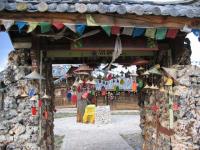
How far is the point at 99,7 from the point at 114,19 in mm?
408

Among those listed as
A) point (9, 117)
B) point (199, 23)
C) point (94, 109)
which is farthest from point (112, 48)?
point (94, 109)

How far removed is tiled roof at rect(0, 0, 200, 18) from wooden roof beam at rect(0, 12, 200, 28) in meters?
0.17

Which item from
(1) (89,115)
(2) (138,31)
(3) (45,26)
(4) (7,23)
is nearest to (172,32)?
(2) (138,31)

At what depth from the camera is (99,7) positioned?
20.2 feet

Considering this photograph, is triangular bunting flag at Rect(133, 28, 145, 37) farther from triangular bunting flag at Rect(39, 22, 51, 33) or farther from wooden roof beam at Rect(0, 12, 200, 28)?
triangular bunting flag at Rect(39, 22, 51, 33)

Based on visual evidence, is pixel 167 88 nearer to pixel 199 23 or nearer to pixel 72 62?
pixel 199 23

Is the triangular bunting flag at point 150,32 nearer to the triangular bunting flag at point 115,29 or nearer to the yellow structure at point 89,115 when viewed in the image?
the triangular bunting flag at point 115,29

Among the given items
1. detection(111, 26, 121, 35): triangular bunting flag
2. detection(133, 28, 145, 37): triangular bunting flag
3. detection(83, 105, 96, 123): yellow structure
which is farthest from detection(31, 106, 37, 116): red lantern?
detection(83, 105, 96, 123): yellow structure

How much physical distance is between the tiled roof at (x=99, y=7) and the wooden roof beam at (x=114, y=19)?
0.17m

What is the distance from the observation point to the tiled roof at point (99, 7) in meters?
6.09

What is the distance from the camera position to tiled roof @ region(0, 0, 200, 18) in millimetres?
6091

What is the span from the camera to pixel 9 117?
7.09m

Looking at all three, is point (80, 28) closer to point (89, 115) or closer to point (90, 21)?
point (90, 21)

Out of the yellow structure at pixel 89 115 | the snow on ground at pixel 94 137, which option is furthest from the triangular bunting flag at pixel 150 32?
the yellow structure at pixel 89 115
